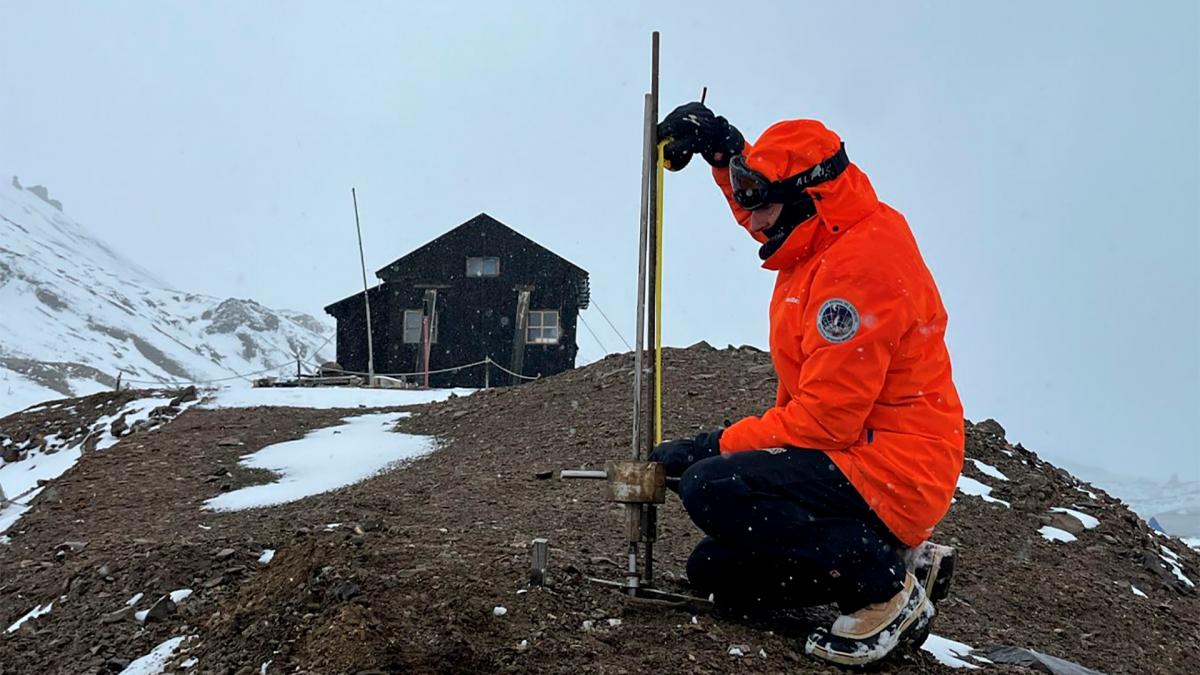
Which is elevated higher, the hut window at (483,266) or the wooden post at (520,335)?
the hut window at (483,266)

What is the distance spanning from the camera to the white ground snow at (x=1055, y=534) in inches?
255

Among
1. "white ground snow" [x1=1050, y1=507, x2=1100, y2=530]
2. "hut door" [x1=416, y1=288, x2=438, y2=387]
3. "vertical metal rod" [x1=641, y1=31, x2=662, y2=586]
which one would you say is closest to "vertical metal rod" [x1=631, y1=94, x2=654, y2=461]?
"vertical metal rod" [x1=641, y1=31, x2=662, y2=586]

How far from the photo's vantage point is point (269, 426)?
10.5 metres

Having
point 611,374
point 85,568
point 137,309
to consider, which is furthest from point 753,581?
point 137,309

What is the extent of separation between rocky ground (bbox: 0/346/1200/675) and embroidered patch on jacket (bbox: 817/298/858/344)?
113 cm

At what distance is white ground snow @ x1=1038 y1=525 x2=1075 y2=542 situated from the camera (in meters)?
6.48

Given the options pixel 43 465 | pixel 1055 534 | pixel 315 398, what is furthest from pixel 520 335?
pixel 1055 534

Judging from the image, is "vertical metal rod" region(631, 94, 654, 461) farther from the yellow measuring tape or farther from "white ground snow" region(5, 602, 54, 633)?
"white ground snow" region(5, 602, 54, 633)

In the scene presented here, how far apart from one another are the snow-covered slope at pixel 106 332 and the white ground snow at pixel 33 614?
103 feet

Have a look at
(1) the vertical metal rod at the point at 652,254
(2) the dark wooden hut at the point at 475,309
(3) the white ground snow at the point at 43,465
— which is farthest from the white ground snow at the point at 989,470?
(2) the dark wooden hut at the point at 475,309

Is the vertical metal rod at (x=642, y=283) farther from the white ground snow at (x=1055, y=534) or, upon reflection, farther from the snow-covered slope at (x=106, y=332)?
the snow-covered slope at (x=106, y=332)

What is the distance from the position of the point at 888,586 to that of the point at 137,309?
10426cm

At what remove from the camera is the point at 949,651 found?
138 inches

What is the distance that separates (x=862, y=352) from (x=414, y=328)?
24609 millimetres
